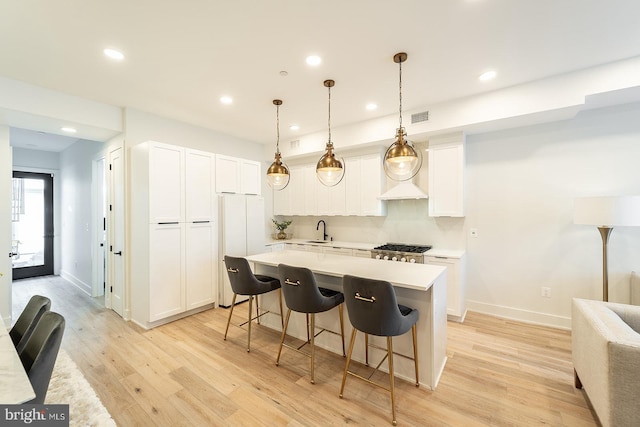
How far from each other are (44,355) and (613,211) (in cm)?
455

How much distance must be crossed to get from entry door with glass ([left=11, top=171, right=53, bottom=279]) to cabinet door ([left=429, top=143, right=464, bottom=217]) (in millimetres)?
8235

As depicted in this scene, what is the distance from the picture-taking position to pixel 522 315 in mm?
3580

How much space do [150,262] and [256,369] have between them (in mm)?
1981

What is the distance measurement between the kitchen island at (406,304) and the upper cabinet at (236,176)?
1730mm

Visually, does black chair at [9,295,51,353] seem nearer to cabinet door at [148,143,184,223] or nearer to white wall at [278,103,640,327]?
cabinet door at [148,143,184,223]

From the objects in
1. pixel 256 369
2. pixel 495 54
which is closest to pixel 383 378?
pixel 256 369

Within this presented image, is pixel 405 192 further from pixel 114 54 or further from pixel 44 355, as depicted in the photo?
pixel 44 355

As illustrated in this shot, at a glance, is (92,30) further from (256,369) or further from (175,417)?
(256,369)

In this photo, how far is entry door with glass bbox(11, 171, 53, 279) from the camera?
18.9 ft

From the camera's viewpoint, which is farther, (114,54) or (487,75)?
(487,75)

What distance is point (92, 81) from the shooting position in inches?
116

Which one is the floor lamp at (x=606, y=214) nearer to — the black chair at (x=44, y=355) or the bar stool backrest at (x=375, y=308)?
the bar stool backrest at (x=375, y=308)

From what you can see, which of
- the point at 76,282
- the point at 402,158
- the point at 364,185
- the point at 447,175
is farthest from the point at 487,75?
the point at 76,282

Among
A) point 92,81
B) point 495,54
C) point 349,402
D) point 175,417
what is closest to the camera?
point 175,417
